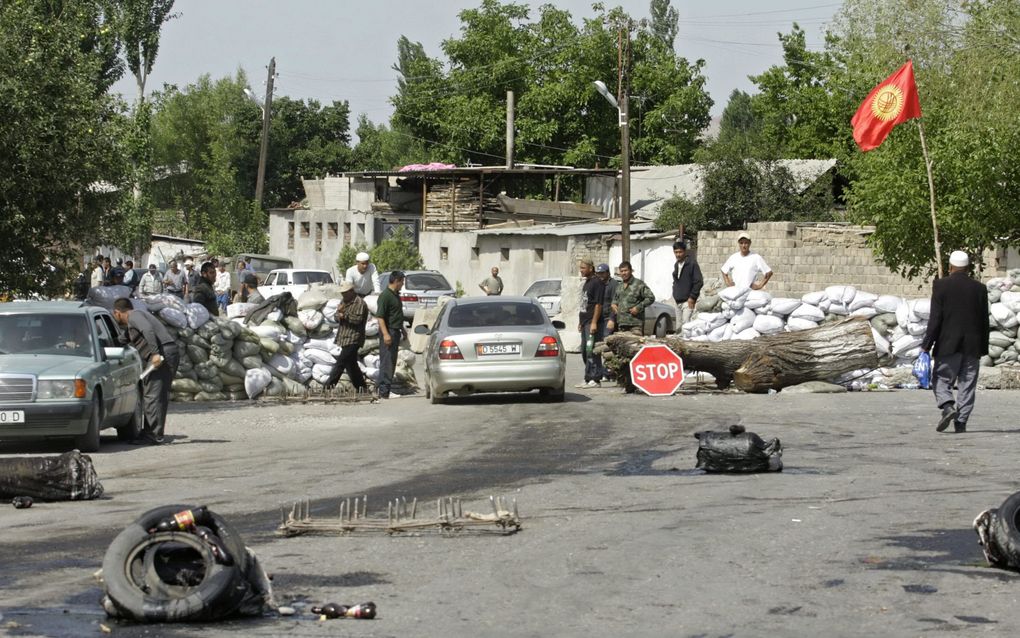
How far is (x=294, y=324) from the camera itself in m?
22.5

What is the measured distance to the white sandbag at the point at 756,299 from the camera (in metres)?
22.6

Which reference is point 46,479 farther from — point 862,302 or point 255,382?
point 862,302

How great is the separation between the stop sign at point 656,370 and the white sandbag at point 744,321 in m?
2.67

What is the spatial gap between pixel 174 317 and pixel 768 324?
29.3 feet

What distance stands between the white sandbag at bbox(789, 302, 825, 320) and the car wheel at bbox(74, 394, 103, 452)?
37.2 ft

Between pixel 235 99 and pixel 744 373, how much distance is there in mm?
93484

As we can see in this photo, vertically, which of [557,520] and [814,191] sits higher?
[814,191]

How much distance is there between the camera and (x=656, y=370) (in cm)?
2017

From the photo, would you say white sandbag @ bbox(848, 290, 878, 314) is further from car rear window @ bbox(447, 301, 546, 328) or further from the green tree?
the green tree

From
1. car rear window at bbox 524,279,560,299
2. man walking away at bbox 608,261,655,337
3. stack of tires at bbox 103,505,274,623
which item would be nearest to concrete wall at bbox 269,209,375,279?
car rear window at bbox 524,279,560,299

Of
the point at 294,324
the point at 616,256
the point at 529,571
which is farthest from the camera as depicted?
the point at 616,256

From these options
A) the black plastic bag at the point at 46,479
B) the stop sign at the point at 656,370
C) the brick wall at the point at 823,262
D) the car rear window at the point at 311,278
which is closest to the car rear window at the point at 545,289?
the brick wall at the point at 823,262

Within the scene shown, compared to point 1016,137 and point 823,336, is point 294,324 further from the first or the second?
point 1016,137

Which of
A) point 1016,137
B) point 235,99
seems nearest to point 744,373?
point 1016,137
